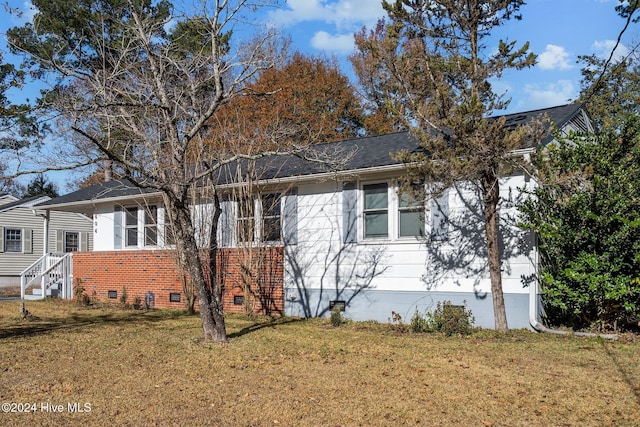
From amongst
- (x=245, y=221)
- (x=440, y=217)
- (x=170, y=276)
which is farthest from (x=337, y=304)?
(x=170, y=276)

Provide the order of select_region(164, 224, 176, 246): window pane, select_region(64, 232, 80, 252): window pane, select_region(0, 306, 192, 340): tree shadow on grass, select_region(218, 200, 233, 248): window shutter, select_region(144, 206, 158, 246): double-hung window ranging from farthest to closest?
select_region(64, 232, 80, 252): window pane → select_region(144, 206, 158, 246): double-hung window → select_region(164, 224, 176, 246): window pane → select_region(218, 200, 233, 248): window shutter → select_region(0, 306, 192, 340): tree shadow on grass

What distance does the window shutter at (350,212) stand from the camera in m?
12.0

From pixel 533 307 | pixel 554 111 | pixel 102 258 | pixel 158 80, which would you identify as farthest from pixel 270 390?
pixel 102 258

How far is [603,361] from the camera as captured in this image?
23.9 feet

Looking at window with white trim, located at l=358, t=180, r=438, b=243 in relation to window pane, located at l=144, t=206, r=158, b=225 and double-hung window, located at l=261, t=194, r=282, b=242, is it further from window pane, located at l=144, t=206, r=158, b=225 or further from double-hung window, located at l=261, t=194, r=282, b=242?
window pane, located at l=144, t=206, r=158, b=225

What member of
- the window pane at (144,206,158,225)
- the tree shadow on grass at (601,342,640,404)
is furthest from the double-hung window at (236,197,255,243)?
the tree shadow on grass at (601,342,640,404)

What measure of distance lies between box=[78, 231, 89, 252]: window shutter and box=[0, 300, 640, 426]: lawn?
62.1ft

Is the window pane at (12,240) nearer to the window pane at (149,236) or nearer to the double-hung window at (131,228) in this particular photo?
the double-hung window at (131,228)

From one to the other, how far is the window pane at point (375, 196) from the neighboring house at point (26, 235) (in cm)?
1854

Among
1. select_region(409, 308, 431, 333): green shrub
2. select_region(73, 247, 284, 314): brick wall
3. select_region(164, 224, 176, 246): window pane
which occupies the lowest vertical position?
select_region(409, 308, 431, 333): green shrub

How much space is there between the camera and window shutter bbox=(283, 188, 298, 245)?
42.4ft

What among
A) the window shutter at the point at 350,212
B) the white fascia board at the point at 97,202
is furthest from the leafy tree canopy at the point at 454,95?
the white fascia board at the point at 97,202

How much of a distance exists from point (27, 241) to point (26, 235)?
0.94 ft

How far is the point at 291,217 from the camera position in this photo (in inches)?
511
